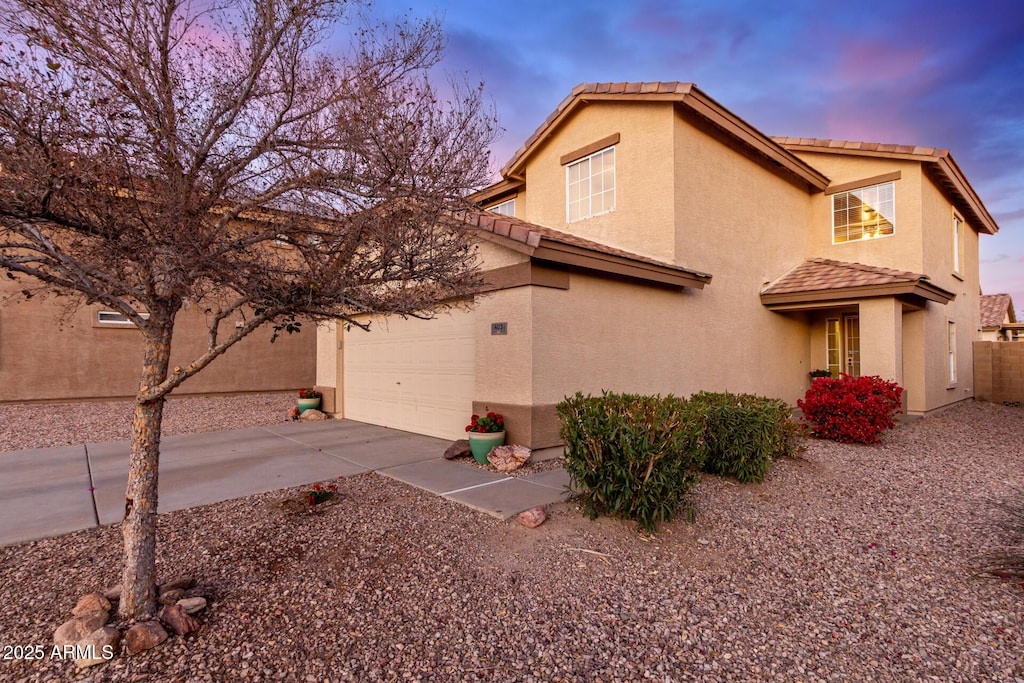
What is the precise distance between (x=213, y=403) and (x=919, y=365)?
60.2 feet

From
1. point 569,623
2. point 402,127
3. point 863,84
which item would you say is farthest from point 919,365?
point 402,127

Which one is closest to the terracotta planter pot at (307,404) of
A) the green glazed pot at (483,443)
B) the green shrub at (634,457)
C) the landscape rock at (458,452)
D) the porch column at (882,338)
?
the landscape rock at (458,452)

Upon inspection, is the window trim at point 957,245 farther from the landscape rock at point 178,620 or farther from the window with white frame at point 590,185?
the landscape rock at point 178,620

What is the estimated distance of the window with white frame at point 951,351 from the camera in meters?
14.2

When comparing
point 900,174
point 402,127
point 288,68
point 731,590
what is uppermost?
point 900,174

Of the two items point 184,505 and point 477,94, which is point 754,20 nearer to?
point 477,94

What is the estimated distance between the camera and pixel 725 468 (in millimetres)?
6410

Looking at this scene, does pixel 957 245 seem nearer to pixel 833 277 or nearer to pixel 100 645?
pixel 833 277

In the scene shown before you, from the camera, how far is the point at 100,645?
2854mm

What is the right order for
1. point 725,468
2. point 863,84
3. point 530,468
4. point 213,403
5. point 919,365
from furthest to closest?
point 213,403
point 863,84
point 919,365
point 530,468
point 725,468

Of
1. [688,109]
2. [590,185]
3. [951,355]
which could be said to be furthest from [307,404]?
[951,355]

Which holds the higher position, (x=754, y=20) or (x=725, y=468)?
(x=754, y=20)

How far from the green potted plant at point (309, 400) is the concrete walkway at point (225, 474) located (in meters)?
2.42

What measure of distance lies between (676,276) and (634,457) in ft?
18.5
